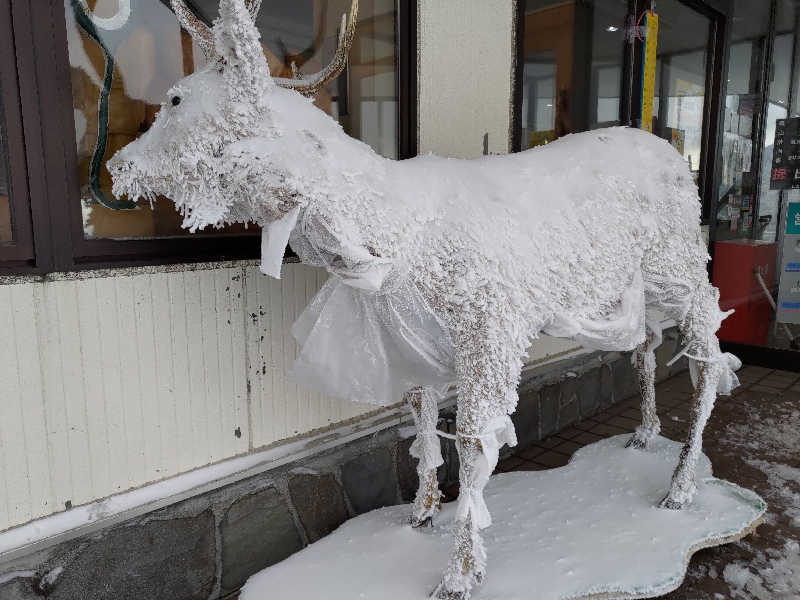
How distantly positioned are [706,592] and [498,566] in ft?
2.60

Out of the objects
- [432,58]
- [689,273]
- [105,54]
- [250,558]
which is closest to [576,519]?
[689,273]

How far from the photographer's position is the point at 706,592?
2193 millimetres

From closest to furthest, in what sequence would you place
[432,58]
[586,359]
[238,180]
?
[238,180] → [432,58] → [586,359]

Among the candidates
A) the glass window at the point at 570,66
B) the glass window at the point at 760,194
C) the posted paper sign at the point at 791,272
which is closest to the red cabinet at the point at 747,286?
the glass window at the point at 760,194

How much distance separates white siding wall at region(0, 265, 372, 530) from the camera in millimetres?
1786

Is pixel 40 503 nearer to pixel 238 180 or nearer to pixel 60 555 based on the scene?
pixel 60 555

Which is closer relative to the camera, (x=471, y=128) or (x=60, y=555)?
(x=60, y=555)

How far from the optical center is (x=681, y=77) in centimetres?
494

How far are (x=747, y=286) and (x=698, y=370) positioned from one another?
316 centimetres

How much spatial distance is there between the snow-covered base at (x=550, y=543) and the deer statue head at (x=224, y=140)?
131cm

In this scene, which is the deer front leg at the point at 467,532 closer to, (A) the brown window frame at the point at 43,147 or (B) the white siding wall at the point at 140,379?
(B) the white siding wall at the point at 140,379

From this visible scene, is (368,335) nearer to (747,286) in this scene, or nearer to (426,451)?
(426,451)

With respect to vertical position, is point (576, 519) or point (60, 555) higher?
point (60, 555)

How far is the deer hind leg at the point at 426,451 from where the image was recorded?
7.66 ft
